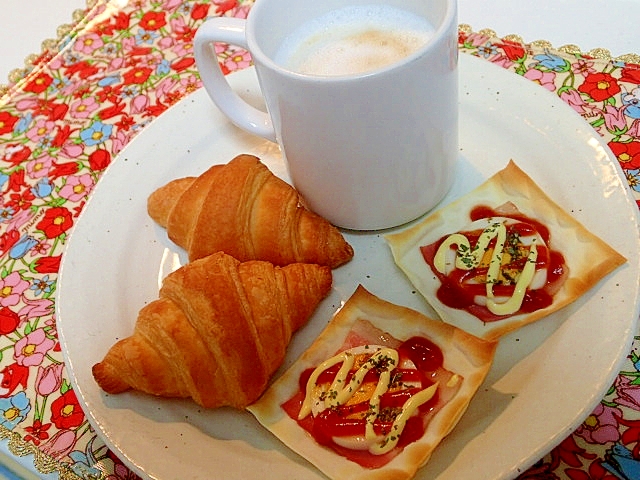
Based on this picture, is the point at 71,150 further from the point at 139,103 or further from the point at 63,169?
the point at 139,103

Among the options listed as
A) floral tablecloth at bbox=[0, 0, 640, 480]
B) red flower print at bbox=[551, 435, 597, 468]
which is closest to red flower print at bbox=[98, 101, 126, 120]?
floral tablecloth at bbox=[0, 0, 640, 480]

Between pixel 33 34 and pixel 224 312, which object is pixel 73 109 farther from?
pixel 224 312

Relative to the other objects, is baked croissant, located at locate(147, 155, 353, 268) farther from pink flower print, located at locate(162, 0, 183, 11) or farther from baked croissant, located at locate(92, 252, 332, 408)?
pink flower print, located at locate(162, 0, 183, 11)

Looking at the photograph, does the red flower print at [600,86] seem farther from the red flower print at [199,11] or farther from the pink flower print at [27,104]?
the pink flower print at [27,104]

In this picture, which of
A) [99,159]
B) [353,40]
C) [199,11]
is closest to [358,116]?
[353,40]

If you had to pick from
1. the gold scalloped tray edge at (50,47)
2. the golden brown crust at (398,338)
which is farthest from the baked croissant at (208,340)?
the gold scalloped tray edge at (50,47)

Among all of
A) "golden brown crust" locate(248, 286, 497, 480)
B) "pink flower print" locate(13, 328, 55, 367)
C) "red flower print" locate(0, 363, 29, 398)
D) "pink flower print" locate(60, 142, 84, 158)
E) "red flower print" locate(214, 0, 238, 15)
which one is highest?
"red flower print" locate(214, 0, 238, 15)

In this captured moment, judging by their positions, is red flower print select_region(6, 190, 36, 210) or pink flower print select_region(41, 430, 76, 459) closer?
pink flower print select_region(41, 430, 76, 459)
